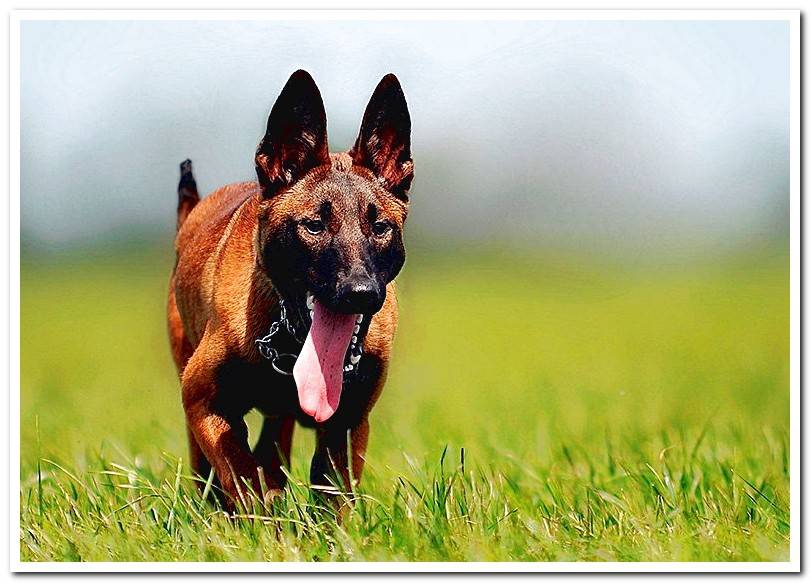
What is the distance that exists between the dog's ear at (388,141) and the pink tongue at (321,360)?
528mm

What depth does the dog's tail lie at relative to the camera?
624cm

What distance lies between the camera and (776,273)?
650 cm

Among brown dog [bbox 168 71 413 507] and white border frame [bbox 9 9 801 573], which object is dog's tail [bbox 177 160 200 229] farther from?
brown dog [bbox 168 71 413 507]

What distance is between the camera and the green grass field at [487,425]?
4828 mm

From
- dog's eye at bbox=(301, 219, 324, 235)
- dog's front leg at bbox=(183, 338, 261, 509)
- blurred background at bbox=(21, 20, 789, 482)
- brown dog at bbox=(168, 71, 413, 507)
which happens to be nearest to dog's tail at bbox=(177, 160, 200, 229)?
blurred background at bbox=(21, 20, 789, 482)

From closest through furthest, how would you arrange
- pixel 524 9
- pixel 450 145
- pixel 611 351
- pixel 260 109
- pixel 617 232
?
pixel 524 9, pixel 260 109, pixel 450 145, pixel 617 232, pixel 611 351

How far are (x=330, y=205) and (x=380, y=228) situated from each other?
0.19m

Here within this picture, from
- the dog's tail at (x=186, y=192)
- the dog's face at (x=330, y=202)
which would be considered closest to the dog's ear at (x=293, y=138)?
the dog's face at (x=330, y=202)

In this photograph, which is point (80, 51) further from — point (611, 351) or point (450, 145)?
point (611, 351)

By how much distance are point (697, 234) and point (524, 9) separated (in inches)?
125

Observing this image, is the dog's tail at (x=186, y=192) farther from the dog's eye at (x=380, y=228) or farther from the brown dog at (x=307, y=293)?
the dog's eye at (x=380, y=228)

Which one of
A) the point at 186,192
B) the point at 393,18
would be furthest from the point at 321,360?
the point at 186,192

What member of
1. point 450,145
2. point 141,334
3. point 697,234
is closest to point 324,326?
point 450,145

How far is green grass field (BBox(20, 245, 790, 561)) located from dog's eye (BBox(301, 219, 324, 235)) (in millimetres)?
980
